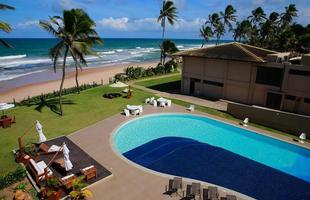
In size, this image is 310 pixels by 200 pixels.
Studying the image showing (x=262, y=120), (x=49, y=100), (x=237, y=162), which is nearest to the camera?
(x=237, y=162)

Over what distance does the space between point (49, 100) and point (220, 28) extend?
54.0 metres

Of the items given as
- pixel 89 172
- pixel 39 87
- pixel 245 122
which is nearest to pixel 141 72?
pixel 39 87

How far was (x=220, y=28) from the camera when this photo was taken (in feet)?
218

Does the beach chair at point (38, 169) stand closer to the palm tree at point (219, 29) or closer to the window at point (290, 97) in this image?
the window at point (290, 97)

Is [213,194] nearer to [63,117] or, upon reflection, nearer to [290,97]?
[63,117]

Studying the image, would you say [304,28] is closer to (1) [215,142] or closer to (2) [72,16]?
(1) [215,142]

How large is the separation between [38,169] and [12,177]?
1.25m

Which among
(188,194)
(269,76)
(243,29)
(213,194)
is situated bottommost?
(188,194)

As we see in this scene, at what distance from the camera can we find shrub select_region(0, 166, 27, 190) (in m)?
11.4

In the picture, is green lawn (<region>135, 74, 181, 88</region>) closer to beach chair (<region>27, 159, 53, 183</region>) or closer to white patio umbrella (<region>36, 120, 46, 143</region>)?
white patio umbrella (<region>36, 120, 46, 143</region>)

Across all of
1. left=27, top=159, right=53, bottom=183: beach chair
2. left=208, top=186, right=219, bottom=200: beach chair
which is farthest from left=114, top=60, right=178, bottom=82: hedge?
left=208, top=186, right=219, bottom=200: beach chair

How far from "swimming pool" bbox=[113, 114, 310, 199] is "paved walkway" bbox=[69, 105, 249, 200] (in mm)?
1103

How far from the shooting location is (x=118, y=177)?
1223 centimetres

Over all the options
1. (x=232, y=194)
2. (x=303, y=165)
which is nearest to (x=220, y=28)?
(x=303, y=165)
